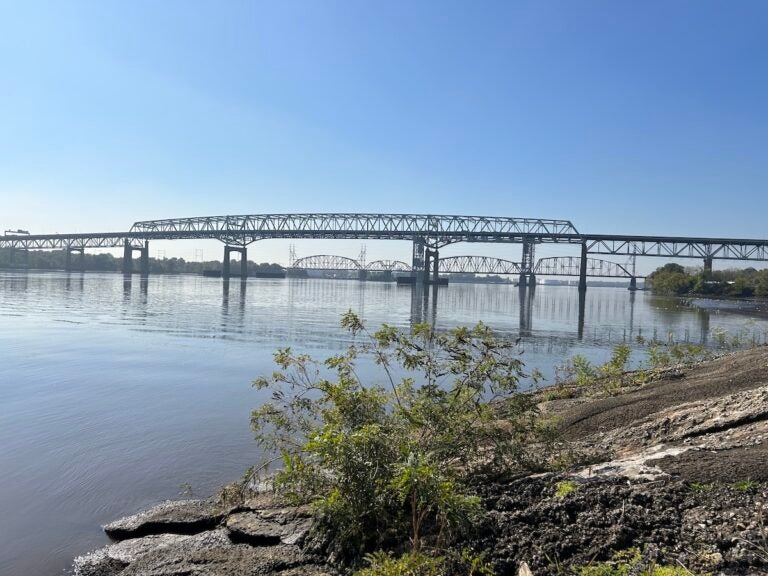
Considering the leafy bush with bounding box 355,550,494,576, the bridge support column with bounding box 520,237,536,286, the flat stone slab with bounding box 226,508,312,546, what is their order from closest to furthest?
the leafy bush with bounding box 355,550,494,576
the flat stone slab with bounding box 226,508,312,546
the bridge support column with bounding box 520,237,536,286

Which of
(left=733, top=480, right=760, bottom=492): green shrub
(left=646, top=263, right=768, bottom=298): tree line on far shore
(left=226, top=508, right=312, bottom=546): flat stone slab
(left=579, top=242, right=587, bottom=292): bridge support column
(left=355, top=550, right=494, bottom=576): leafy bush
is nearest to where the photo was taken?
(left=355, top=550, right=494, bottom=576): leafy bush

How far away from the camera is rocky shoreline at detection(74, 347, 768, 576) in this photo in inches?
168

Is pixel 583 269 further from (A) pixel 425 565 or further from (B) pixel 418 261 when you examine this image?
(A) pixel 425 565

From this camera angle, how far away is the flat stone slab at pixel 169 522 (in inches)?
261

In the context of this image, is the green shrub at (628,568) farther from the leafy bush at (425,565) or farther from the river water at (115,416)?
the river water at (115,416)

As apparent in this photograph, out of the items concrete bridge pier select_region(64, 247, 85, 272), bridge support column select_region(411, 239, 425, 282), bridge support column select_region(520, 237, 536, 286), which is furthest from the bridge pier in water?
bridge support column select_region(520, 237, 536, 286)

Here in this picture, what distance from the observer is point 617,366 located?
1538 cm

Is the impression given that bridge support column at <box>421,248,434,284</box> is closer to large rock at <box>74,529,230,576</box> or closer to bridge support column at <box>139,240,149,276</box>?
bridge support column at <box>139,240,149,276</box>

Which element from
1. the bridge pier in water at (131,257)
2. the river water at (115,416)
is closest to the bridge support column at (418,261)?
the bridge pier in water at (131,257)

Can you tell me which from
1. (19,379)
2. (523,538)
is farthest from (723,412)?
(19,379)

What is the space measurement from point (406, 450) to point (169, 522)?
128 inches

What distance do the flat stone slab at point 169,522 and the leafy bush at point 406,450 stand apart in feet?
3.21

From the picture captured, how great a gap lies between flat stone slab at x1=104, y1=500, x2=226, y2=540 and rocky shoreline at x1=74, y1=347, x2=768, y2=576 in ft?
0.05

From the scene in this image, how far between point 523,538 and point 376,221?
170 m
